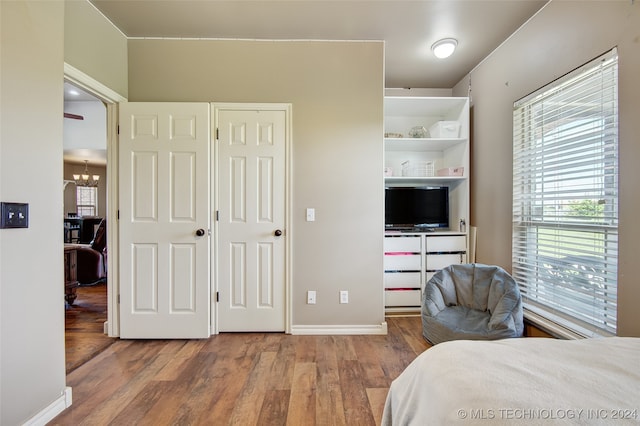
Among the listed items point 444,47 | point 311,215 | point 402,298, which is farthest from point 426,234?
point 444,47

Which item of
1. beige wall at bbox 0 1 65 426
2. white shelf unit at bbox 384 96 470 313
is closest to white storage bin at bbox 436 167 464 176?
white shelf unit at bbox 384 96 470 313

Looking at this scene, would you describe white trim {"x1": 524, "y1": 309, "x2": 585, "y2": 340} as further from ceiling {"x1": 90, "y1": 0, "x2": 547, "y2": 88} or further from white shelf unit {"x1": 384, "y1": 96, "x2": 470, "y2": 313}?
ceiling {"x1": 90, "y1": 0, "x2": 547, "y2": 88}

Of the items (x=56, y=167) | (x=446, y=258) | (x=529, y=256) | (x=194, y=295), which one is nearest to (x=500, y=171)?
(x=529, y=256)

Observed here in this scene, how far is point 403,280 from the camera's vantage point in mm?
2826

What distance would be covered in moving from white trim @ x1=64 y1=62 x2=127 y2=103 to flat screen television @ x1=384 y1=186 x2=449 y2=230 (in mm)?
2639

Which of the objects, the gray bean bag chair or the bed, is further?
the gray bean bag chair

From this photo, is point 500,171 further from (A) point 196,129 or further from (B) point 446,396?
(A) point 196,129

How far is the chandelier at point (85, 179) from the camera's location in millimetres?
6867

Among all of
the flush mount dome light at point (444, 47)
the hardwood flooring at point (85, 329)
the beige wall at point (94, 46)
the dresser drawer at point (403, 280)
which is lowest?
the hardwood flooring at point (85, 329)

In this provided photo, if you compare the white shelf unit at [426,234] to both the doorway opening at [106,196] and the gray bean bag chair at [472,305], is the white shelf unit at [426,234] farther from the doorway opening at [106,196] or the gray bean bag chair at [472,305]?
the doorway opening at [106,196]

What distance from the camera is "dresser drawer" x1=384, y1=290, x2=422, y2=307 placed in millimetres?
2828

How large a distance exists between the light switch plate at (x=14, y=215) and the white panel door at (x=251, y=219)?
1207 millimetres

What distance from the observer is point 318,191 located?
8.06 ft

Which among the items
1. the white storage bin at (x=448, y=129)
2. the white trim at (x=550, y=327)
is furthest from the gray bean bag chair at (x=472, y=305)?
the white storage bin at (x=448, y=129)
